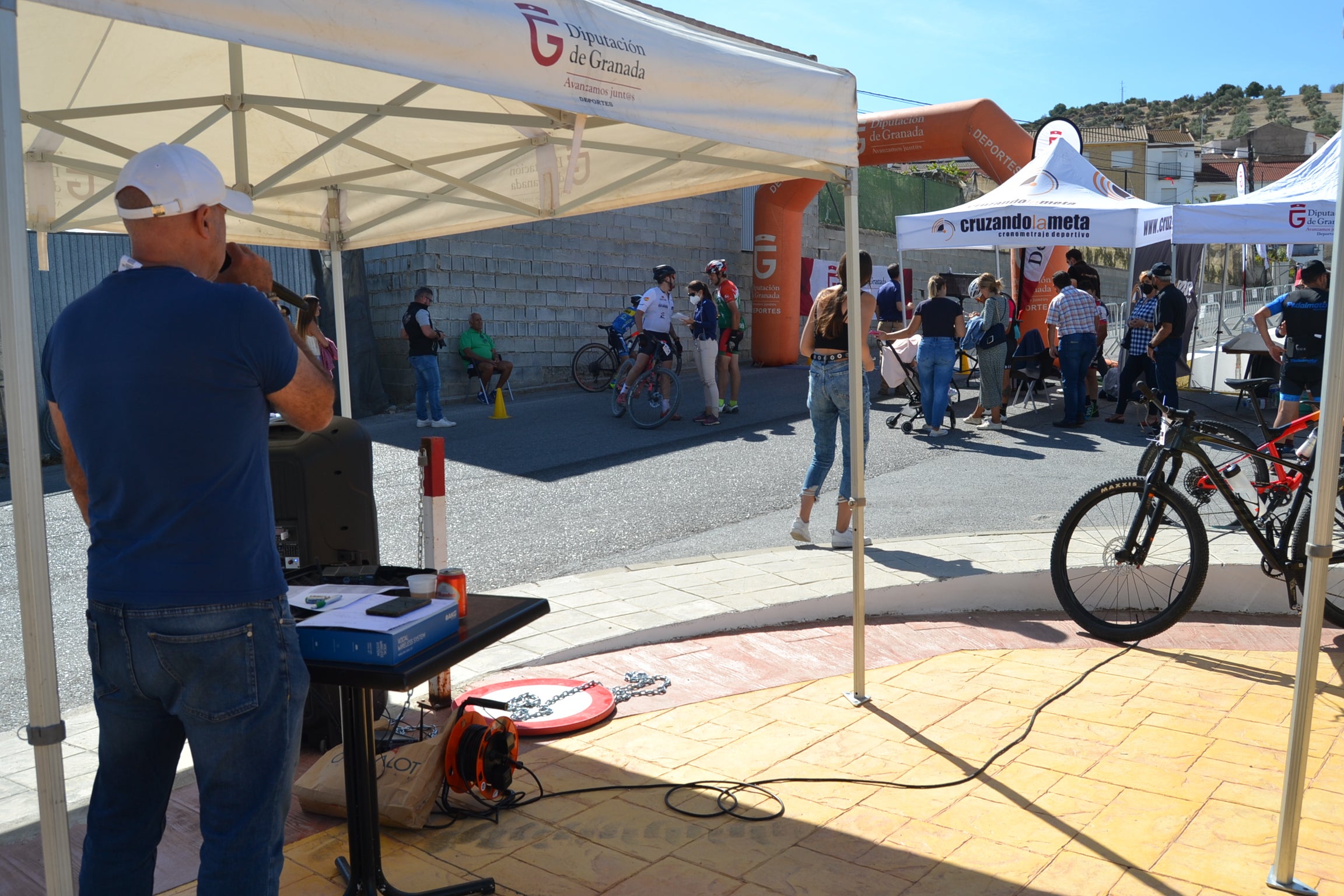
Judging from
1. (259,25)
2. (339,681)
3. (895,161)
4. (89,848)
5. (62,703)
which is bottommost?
(62,703)

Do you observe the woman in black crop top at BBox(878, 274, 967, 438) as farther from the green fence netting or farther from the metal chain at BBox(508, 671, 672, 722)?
the green fence netting

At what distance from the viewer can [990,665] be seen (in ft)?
15.5

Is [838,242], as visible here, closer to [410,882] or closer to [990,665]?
[990,665]

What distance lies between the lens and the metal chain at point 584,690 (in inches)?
159

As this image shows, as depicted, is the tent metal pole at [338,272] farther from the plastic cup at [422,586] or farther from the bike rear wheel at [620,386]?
the bike rear wheel at [620,386]

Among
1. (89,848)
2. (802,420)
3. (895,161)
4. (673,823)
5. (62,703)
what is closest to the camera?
(89,848)

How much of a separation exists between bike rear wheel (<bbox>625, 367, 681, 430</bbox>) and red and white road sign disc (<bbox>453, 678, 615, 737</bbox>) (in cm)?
786

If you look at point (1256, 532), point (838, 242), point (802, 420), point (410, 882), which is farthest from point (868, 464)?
point (838, 242)

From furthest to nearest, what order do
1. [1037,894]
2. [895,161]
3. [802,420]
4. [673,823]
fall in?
[895,161] < [802,420] < [673,823] < [1037,894]

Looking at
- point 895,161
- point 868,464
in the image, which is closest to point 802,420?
point 868,464

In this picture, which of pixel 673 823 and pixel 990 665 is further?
pixel 990 665

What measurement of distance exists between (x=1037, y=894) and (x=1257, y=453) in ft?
9.86

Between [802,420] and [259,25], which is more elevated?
[259,25]

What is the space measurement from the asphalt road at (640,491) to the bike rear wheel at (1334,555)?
93.9 inches
